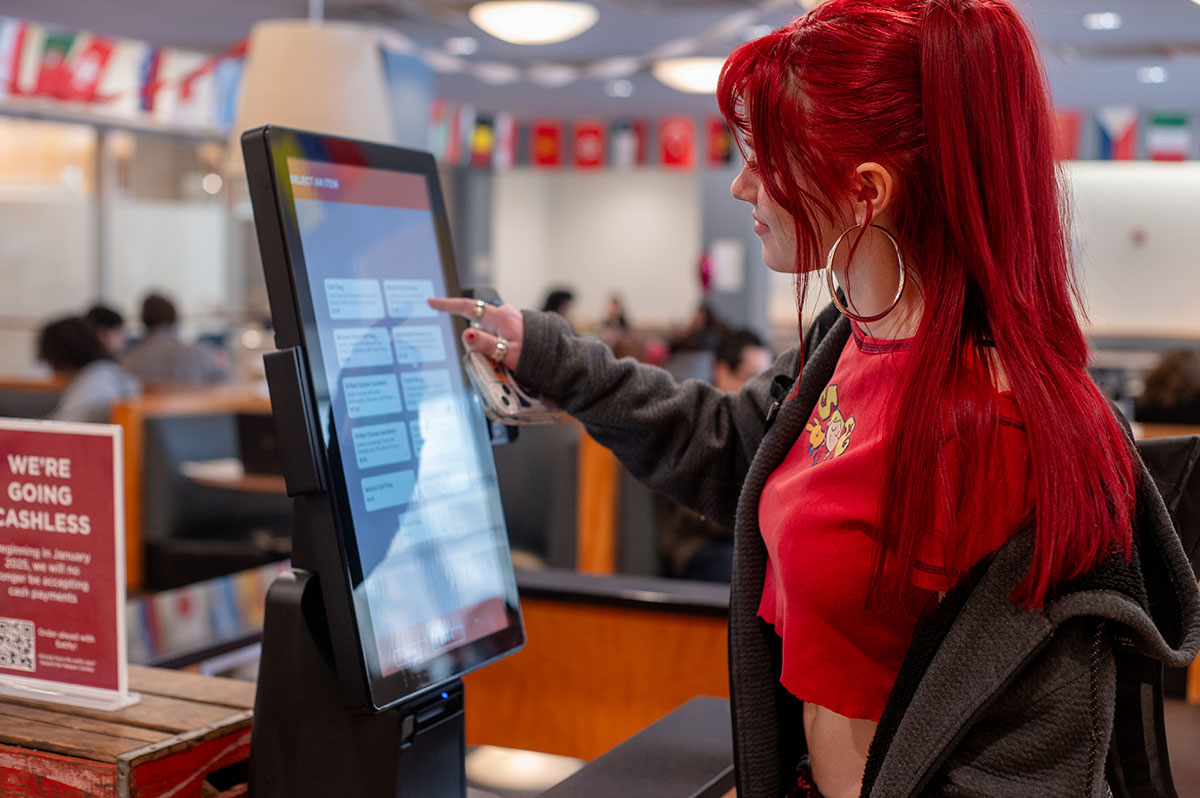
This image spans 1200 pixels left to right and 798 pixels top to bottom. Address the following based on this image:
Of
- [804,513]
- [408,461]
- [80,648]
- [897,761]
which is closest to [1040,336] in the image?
[804,513]

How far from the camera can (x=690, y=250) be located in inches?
Answer: 510

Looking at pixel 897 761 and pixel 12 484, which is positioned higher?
pixel 12 484

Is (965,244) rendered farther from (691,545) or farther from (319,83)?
(691,545)

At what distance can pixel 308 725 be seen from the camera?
3.32 ft

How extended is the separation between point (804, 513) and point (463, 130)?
10751 millimetres

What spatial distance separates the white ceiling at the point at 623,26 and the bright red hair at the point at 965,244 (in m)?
5.57

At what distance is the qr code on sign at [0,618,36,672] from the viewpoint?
1.11 meters

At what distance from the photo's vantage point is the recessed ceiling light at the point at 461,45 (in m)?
7.91

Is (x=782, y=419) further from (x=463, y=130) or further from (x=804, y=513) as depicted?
(x=463, y=130)

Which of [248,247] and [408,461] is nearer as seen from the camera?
[408,461]

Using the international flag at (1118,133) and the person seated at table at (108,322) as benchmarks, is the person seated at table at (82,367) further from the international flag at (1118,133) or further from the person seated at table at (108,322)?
the international flag at (1118,133)

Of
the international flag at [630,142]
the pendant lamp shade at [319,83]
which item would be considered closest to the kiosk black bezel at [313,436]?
the pendant lamp shade at [319,83]

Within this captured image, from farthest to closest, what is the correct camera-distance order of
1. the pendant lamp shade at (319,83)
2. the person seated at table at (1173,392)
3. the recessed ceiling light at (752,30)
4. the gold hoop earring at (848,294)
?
the recessed ceiling light at (752,30) → the person seated at table at (1173,392) → the pendant lamp shade at (319,83) → the gold hoop earring at (848,294)

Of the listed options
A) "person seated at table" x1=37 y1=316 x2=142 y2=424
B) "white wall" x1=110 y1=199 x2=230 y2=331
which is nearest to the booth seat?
"person seated at table" x1=37 y1=316 x2=142 y2=424
